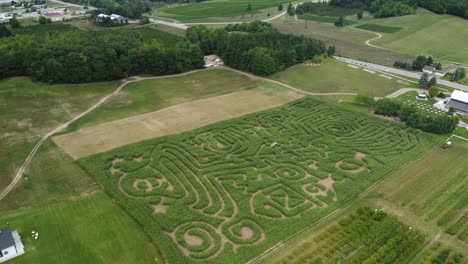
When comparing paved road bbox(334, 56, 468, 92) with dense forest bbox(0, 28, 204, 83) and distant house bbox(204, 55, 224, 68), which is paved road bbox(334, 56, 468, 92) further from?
dense forest bbox(0, 28, 204, 83)

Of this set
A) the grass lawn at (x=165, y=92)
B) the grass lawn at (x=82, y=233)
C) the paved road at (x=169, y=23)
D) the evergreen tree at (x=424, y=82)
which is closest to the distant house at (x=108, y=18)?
the paved road at (x=169, y=23)

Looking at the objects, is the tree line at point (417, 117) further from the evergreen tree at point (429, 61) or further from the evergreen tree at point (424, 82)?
the evergreen tree at point (429, 61)

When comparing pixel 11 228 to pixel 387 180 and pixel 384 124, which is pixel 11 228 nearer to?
pixel 387 180

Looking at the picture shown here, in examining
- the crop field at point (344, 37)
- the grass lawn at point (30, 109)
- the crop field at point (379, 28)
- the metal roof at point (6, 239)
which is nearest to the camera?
the metal roof at point (6, 239)

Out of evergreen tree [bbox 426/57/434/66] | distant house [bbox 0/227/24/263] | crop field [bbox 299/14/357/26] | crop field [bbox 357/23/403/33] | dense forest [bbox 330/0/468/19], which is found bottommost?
distant house [bbox 0/227/24/263]

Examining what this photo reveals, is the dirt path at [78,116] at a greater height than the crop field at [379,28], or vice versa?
the crop field at [379,28]

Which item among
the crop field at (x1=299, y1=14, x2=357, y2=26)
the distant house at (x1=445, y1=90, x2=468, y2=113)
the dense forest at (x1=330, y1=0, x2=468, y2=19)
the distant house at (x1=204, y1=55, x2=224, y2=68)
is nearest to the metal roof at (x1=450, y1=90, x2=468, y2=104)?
the distant house at (x1=445, y1=90, x2=468, y2=113)
